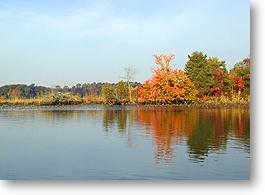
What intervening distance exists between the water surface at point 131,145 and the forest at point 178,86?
212 millimetres

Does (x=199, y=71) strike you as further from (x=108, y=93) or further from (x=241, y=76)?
(x=108, y=93)

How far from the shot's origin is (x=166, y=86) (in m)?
6.48

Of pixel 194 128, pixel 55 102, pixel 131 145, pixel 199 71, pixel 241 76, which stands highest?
pixel 199 71

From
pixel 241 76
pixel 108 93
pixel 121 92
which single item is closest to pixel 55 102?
pixel 108 93

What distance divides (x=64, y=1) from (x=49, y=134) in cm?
219

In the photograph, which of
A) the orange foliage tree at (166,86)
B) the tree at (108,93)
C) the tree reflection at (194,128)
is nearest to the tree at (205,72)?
the orange foliage tree at (166,86)

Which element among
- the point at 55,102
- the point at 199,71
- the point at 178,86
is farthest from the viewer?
the point at 55,102

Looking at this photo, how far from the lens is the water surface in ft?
15.2

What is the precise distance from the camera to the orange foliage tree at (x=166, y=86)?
587 centimetres

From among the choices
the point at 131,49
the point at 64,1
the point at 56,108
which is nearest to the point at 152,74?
the point at 131,49

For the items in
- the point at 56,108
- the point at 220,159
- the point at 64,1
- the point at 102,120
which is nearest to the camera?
the point at 220,159

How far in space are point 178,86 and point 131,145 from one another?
1.16 metres

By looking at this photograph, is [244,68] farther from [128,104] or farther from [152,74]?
[128,104]

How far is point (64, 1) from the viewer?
5.48m
